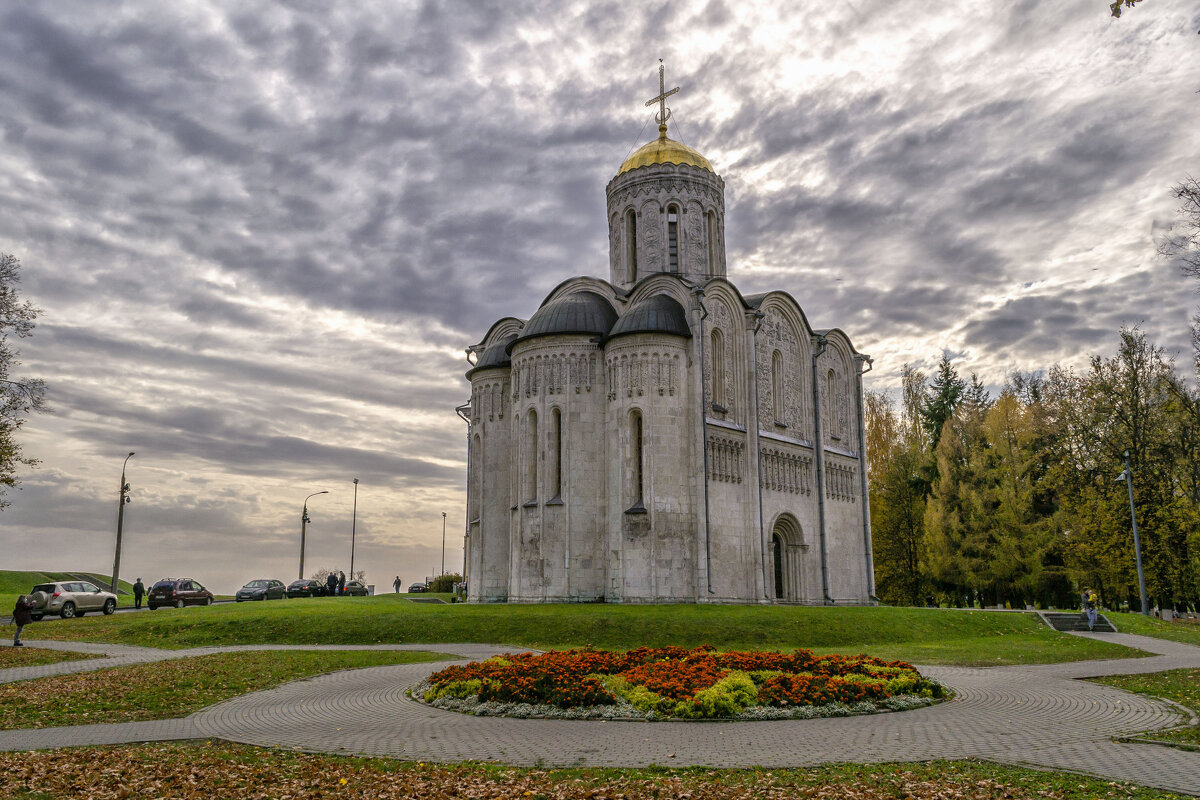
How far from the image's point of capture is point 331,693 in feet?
46.8

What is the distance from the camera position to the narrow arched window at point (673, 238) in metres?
38.6

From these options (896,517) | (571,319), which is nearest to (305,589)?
(571,319)

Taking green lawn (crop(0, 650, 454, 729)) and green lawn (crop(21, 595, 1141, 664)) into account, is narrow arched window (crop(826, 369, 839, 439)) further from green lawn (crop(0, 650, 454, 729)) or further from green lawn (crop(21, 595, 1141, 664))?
green lawn (crop(0, 650, 454, 729))

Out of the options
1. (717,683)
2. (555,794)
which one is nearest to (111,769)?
(555,794)

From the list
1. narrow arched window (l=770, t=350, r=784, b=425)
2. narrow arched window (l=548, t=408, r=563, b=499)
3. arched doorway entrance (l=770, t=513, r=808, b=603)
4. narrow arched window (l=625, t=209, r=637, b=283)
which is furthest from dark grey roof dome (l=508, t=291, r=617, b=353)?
arched doorway entrance (l=770, t=513, r=808, b=603)

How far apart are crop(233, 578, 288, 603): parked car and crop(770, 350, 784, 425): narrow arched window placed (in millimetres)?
26192

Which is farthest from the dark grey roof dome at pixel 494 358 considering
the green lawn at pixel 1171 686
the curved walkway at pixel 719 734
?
the green lawn at pixel 1171 686

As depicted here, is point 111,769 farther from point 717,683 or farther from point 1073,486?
point 1073,486

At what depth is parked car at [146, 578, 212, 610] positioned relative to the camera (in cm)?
3741

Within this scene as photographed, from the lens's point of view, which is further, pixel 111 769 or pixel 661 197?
pixel 661 197

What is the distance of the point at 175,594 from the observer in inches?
1486

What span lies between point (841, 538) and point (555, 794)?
33.4 meters

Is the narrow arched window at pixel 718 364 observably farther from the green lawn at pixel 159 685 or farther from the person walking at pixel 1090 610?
the green lawn at pixel 159 685

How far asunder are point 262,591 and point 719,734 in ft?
122
